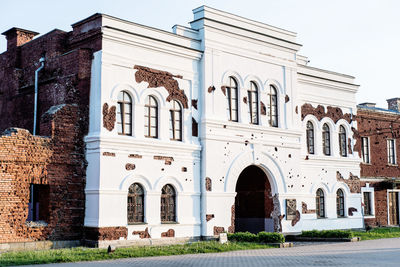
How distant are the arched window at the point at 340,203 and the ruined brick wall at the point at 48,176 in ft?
46.0

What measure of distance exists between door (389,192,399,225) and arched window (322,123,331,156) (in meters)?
6.78

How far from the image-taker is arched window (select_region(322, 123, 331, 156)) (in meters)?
27.6

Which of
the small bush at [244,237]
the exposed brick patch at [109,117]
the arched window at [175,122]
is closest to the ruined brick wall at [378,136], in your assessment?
the small bush at [244,237]

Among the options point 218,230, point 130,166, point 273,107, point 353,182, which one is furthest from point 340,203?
point 130,166

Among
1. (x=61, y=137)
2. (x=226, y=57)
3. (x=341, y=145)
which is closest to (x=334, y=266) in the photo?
(x=61, y=137)

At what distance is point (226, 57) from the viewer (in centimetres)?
2281

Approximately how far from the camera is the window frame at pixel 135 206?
63.8 ft

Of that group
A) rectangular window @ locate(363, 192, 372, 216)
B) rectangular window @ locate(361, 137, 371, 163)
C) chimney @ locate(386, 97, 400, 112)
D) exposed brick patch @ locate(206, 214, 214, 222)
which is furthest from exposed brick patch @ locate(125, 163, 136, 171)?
chimney @ locate(386, 97, 400, 112)

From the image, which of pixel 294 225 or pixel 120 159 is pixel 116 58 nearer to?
pixel 120 159

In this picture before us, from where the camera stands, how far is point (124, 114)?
64.6ft

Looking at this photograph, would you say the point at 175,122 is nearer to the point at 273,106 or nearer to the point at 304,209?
the point at 273,106

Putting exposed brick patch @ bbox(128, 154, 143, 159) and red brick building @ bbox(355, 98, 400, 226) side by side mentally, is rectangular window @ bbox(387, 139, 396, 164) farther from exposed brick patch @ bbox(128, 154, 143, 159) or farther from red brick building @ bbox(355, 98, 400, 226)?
exposed brick patch @ bbox(128, 154, 143, 159)

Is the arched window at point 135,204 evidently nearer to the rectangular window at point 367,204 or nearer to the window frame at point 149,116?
the window frame at point 149,116

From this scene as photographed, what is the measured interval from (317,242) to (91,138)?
9.93 metres
